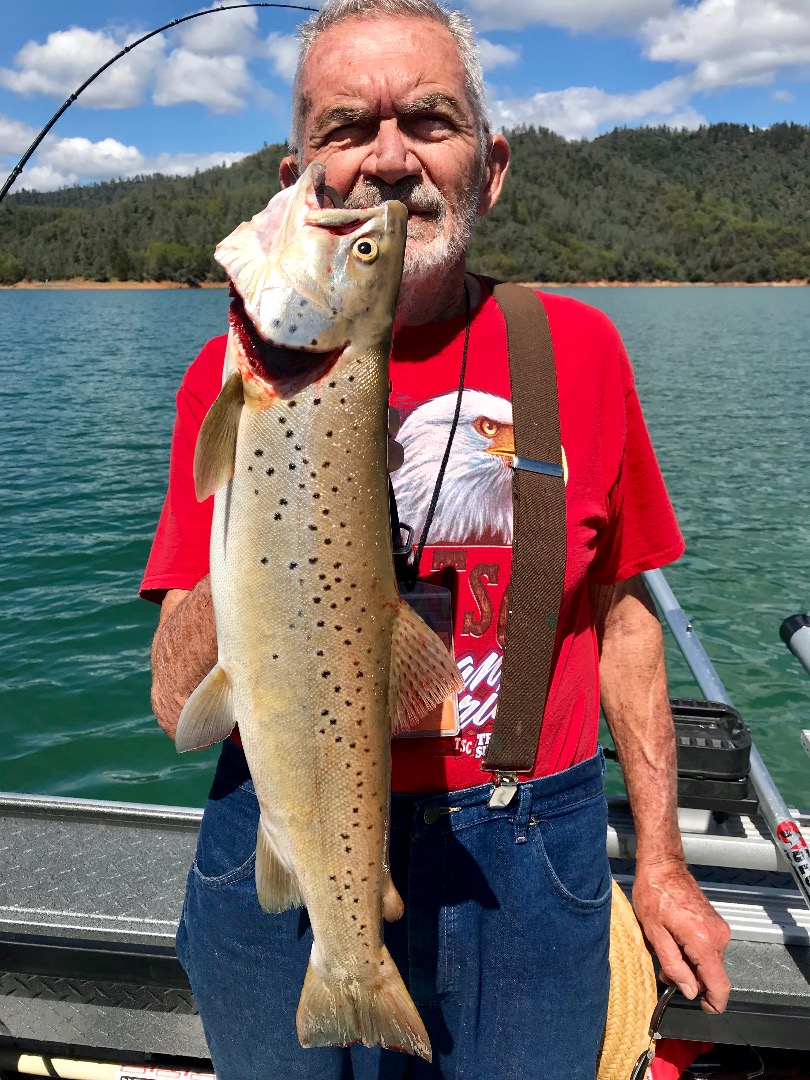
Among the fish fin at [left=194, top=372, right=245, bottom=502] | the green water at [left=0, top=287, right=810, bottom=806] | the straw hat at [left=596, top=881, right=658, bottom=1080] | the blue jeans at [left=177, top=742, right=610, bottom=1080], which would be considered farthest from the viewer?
the green water at [left=0, top=287, right=810, bottom=806]

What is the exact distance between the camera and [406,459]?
2.37 m

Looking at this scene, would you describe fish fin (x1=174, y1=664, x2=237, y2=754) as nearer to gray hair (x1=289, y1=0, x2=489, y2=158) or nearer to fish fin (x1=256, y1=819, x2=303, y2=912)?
fish fin (x1=256, y1=819, x2=303, y2=912)

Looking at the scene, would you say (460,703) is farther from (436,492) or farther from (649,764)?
(649,764)

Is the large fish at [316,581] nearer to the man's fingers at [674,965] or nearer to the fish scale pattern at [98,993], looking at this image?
the man's fingers at [674,965]

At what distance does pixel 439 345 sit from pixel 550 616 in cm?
80

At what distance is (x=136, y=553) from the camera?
46.2 ft

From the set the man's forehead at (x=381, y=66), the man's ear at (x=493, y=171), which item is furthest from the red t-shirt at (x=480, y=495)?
the man's forehead at (x=381, y=66)

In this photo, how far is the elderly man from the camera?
222cm

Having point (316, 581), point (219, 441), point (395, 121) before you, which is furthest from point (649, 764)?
point (395, 121)

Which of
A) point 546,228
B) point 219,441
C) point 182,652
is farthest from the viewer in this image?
Answer: point 546,228

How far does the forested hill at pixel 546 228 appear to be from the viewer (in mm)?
120312

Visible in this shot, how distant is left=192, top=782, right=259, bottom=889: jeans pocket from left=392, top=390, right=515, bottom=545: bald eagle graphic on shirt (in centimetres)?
81

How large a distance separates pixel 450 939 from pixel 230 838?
0.61m

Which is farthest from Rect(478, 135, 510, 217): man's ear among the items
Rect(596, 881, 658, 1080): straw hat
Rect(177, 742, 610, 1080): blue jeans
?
Rect(596, 881, 658, 1080): straw hat
